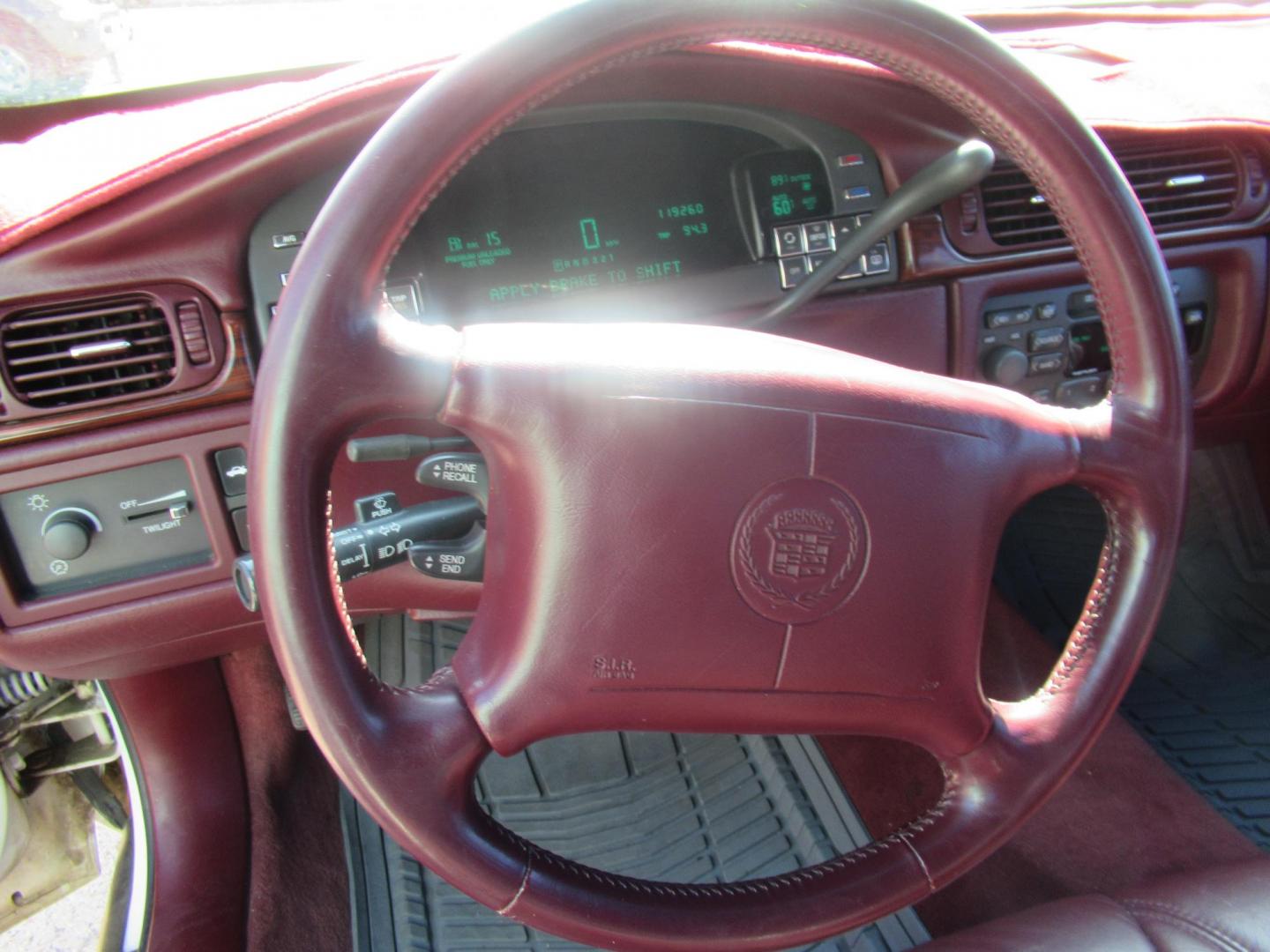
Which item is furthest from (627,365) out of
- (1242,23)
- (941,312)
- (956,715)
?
(1242,23)

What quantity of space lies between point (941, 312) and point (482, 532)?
0.70 metres

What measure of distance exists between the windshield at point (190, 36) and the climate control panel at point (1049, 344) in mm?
747

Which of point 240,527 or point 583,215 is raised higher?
point 583,215

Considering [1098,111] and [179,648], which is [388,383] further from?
[1098,111]

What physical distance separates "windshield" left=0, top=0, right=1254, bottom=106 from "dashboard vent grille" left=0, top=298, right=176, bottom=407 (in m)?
0.41

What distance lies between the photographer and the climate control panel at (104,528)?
103 cm

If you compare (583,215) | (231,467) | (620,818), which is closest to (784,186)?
(583,215)

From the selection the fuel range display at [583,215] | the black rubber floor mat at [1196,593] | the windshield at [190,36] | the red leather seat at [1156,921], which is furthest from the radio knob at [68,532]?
the black rubber floor mat at [1196,593]

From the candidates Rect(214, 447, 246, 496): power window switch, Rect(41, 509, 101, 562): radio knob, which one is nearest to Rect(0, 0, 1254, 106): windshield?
Rect(214, 447, 246, 496): power window switch

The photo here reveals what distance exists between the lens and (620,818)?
1.58 metres

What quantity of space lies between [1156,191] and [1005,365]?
339 mm

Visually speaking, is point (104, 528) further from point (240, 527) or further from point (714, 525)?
point (714, 525)

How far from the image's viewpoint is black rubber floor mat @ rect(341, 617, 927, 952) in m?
1.43

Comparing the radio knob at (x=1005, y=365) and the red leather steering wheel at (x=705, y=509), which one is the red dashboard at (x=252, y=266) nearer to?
the radio knob at (x=1005, y=365)
